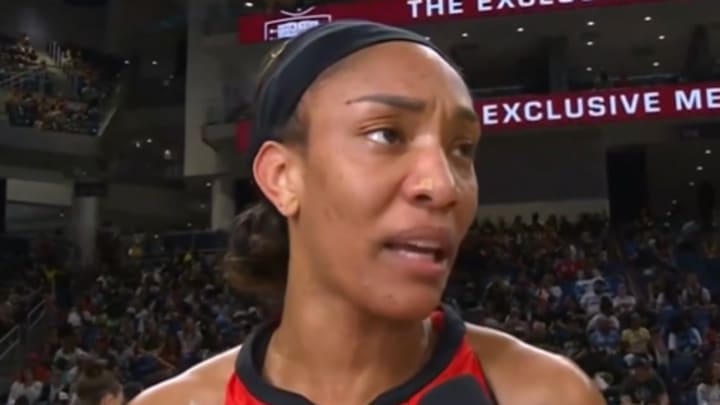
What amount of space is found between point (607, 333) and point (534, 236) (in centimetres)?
620

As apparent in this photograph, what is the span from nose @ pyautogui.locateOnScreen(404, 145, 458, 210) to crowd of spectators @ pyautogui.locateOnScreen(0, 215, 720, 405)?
18.0ft

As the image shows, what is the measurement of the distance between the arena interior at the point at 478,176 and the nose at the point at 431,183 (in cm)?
577

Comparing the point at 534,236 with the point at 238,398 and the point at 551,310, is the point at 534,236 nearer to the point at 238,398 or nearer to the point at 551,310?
the point at 551,310

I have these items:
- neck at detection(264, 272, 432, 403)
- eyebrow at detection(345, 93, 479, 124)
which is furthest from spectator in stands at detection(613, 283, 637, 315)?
eyebrow at detection(345, 93, 479, 124)

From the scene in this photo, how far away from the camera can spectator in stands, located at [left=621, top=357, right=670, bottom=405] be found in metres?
7.43

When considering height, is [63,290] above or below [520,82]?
below

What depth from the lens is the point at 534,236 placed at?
1619cm

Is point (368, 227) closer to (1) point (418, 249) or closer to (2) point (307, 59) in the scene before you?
(1) point (418, 249)

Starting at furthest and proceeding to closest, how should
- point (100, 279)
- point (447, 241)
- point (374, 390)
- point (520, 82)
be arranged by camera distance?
point (520, 82) < point (100, 279) < point (374, 390) < point (447, 241)

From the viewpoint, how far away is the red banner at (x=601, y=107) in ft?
55.3

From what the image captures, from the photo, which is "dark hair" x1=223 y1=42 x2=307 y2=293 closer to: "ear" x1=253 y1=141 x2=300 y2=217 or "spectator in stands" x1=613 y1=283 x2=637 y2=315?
"ear" x1=253 y1=141 x2=300 y2=217

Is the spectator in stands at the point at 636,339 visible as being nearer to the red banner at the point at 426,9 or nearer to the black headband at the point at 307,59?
the red banner at the point at 426,9

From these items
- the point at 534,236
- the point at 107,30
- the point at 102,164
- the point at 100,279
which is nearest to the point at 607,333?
the point at 534,236

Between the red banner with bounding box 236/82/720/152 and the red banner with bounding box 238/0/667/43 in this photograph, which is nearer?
the red banner with bounding box 236/82/720/152
